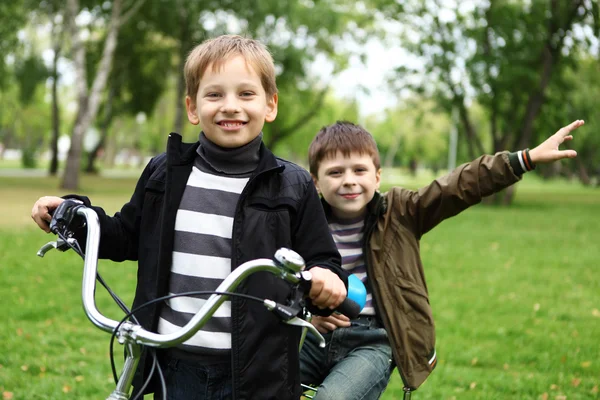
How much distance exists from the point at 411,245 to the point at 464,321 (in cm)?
449

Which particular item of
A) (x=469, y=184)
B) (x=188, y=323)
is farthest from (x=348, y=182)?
(x=188, y=323)

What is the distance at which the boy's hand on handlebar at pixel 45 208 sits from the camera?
258cm

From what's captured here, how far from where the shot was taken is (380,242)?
3.57 metres

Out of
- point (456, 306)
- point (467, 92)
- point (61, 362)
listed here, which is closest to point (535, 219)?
point (467, 92)

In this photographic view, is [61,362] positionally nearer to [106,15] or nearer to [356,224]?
[356,224]

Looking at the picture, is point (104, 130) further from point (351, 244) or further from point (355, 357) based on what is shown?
point (355, 357)

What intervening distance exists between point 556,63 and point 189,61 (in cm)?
2628

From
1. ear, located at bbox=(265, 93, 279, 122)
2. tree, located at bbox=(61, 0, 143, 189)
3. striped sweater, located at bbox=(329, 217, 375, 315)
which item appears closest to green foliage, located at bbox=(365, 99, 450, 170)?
tree, located at bbox=(61, 0, 143, 189)

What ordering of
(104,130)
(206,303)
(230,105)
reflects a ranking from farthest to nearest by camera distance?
(104,130) < (230,105) < (206,303)

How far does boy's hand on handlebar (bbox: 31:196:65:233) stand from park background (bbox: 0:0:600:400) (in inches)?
115

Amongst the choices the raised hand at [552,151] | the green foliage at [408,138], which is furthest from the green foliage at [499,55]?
the green foliage at [408,138]

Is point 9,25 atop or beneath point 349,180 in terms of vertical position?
atop

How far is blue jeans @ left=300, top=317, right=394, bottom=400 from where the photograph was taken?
3.26 meters

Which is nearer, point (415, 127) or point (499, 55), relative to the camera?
point (499, 55)
